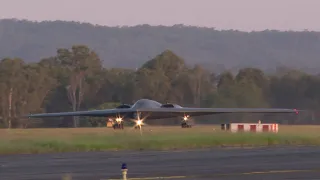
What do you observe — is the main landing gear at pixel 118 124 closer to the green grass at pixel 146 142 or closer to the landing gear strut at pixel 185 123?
the landing gear strut at pixel 185 123

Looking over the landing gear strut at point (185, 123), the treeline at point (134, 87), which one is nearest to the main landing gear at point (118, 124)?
the landing gear strut at point (185, 123)

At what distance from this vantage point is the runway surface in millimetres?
23422

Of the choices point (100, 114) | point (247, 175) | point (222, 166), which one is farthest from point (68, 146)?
point (100, 114)

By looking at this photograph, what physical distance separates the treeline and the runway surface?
183ft

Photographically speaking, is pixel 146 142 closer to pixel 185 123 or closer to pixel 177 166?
pixel 177 166

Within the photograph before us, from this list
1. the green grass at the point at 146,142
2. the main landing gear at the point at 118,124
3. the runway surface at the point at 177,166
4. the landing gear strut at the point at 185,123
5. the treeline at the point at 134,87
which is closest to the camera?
the runway surface at the point at 177,166

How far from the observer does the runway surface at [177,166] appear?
23422 mm

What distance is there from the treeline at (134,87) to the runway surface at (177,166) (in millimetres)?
55831

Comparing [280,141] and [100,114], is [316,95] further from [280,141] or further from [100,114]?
[280,141]

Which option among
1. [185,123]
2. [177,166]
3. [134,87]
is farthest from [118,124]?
[134,87]

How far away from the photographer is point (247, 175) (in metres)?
23.2

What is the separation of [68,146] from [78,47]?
3121 inches

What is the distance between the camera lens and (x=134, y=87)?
10312cm

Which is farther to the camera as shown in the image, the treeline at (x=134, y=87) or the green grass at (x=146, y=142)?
the treeline at (x=134, y=87)
